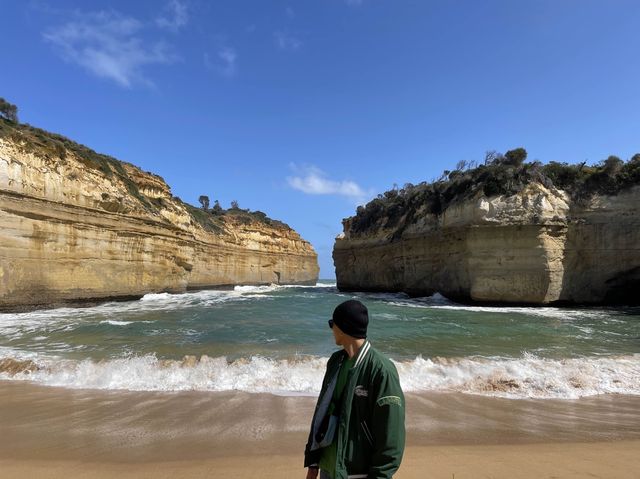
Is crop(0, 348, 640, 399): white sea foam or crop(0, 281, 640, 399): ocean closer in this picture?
crop(0, 348, 640, 399): white sea foam

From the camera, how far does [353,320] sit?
5.80 feet

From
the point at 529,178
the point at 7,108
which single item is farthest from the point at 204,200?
the point at 529,178

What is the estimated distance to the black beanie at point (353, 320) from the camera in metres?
1.77

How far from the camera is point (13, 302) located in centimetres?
1439

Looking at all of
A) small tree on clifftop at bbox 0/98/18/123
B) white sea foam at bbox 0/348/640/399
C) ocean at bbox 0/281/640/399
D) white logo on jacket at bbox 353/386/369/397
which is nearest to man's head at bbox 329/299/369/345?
white logo on jacket at bbox 353/386/369/397

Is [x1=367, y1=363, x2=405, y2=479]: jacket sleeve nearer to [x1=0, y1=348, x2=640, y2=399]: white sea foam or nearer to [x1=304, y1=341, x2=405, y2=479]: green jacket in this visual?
[x1=304, y1=341, x2=405, y2=479]: green jacket

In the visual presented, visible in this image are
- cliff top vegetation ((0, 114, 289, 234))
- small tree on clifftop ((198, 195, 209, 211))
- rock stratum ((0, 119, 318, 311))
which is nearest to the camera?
rock stratum ((0, 119, 318, 311))

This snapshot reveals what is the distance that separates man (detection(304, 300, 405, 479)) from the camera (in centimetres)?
156

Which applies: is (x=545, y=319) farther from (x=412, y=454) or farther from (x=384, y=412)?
(x=384, y=412)

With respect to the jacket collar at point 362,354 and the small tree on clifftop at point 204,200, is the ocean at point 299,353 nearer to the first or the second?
Answer: the jacket collar at point 362,354

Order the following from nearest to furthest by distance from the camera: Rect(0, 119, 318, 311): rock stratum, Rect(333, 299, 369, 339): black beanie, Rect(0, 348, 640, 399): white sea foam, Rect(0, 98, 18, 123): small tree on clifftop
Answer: Rect(333, 299, 369, 339): black beanie → Rect(0, 348, 640, 399): white sea foam → Rect(0, 119, 318, 311): rock stratum → Rect(0, 98, 18, 123): small tree on clifftop

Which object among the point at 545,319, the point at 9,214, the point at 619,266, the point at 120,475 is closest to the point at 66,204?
the point at 9,214

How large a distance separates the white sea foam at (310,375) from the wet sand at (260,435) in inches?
15.3

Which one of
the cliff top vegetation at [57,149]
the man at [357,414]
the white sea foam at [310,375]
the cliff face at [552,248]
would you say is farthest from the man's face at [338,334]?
the cliff top vegetation at [57,149]
